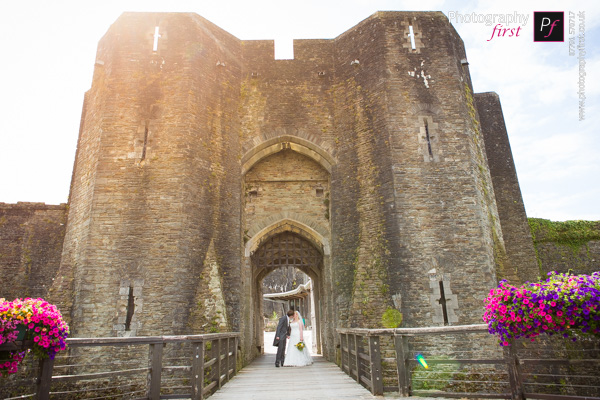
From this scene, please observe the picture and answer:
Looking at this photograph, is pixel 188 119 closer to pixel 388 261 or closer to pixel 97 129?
pixel 97 129

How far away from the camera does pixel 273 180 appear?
12.5 meters

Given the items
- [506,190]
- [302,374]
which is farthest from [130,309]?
[506,190]

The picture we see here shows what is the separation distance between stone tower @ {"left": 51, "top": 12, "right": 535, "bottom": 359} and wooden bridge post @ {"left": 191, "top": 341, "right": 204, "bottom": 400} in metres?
3.55

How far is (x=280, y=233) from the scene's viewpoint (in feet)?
41.8

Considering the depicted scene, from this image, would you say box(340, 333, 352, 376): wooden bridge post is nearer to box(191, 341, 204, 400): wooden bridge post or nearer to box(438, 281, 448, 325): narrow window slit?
box(438, 281, 448, 325): narrow window slit

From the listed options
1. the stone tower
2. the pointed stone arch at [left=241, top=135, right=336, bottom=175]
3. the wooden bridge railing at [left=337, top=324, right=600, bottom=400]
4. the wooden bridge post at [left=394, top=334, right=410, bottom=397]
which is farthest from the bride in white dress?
the wooden bridge post at [left=394, top=334, right=410, bottom=397]

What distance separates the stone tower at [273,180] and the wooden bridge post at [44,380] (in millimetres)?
4547

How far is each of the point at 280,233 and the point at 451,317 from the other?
5.68 meters

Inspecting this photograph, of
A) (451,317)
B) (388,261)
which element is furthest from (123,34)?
(451,317)

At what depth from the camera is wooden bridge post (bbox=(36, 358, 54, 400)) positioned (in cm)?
434

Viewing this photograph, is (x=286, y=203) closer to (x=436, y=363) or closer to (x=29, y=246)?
(x=436, y=363)

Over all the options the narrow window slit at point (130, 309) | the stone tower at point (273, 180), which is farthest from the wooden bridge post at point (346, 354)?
the narrow window slit at point (130, 309)

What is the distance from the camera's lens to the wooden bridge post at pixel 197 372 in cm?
540

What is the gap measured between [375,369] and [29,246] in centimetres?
1074
